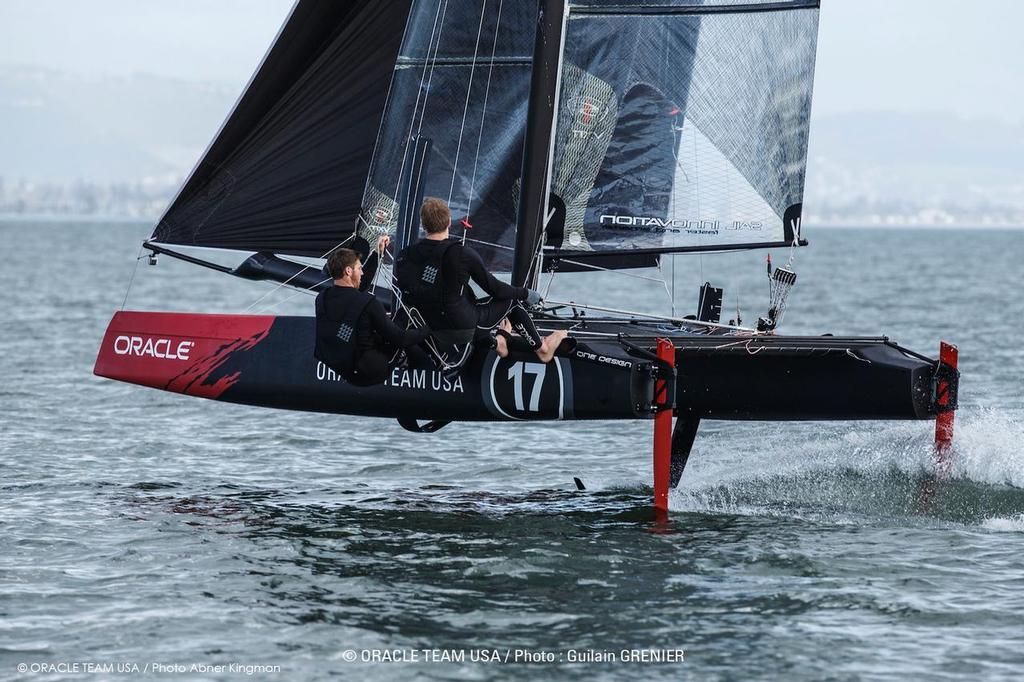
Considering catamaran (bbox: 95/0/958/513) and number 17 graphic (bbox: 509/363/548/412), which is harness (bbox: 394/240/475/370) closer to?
number 17 graphic (bbox: 509/363/548/412)

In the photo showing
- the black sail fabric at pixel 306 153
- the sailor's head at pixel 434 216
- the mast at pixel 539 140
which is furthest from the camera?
the black sail fabric at pixel 306 153

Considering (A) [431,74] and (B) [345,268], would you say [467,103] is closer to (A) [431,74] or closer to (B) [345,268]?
(A) [431,74]

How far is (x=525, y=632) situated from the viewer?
269 inches

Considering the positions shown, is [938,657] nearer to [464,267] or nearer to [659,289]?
[464,267]

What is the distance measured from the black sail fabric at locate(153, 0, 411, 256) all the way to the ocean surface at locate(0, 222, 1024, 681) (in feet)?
6.28

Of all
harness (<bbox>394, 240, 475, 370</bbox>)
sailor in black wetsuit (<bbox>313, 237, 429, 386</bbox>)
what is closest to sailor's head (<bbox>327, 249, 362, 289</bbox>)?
sailor in black wetsuit (<bbox>313, 237, 429, 386</bbox>)

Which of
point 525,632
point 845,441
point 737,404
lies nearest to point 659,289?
point 845,441

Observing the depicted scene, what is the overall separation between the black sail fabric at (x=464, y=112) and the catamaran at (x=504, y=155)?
0.6 inches

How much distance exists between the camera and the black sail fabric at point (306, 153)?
10734 mm

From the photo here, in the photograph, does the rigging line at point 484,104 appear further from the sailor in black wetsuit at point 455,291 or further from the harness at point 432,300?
the sailor in black wetsuit at point 455,291

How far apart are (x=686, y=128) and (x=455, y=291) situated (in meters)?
2.80

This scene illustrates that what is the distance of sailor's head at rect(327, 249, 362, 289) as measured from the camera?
348 inches

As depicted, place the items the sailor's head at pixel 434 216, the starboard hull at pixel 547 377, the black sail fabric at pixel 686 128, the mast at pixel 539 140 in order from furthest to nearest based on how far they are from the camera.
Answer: the black sail fabric at pixel 686 128
the mast at pixel 539 140
the starboard hull at pixel 547 377
the sailor's head at pixel 434 216

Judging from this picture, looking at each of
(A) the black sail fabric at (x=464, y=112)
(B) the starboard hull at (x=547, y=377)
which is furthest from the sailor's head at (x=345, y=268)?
(A) the black sail fabric at (x=464, y=112)
